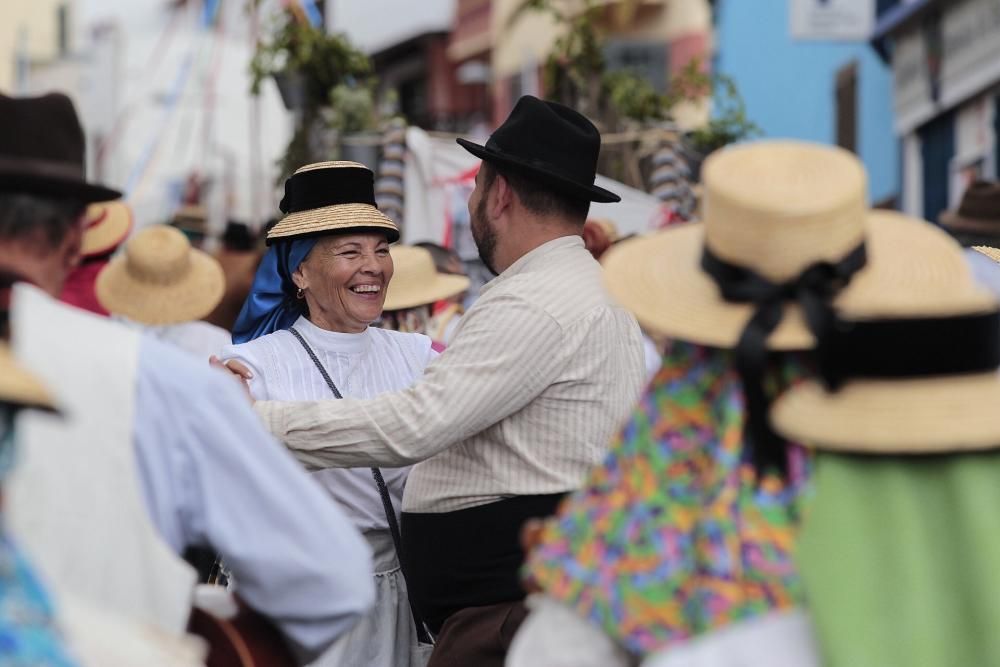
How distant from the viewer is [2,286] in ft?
9.43

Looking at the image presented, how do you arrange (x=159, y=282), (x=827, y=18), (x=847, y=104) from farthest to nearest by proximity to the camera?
(x=847, y=104)
(x=827, y=18)
(x=159, y=282)

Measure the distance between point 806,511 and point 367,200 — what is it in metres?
3.13

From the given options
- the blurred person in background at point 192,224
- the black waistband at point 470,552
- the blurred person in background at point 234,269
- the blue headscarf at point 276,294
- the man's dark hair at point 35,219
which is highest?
the man's dark hair at point 35,219

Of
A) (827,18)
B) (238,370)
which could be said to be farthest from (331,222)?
(827,18)

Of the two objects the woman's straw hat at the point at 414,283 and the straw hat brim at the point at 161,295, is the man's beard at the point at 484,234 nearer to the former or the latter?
the woman's straw hat at the point at 414,283

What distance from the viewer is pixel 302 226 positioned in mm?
5449

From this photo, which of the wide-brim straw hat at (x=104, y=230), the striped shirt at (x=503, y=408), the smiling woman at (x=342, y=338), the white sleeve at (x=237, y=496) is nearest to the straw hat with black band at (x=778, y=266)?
the white sleeve at (x=237, y=496)

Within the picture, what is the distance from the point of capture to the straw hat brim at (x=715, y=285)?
2.90m

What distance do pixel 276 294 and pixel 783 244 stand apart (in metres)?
2.91

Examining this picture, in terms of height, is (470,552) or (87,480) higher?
(87,480)

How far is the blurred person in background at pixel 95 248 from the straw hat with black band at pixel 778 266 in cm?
546

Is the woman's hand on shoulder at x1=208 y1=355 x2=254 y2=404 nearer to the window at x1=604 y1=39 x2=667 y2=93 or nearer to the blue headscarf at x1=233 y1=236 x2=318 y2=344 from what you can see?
the blue headscarf at x1=233 y1=236 x2=318 y2=344

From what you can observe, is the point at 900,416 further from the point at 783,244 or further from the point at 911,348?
the point at 783,244

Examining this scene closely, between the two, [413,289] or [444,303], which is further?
[444,303]
